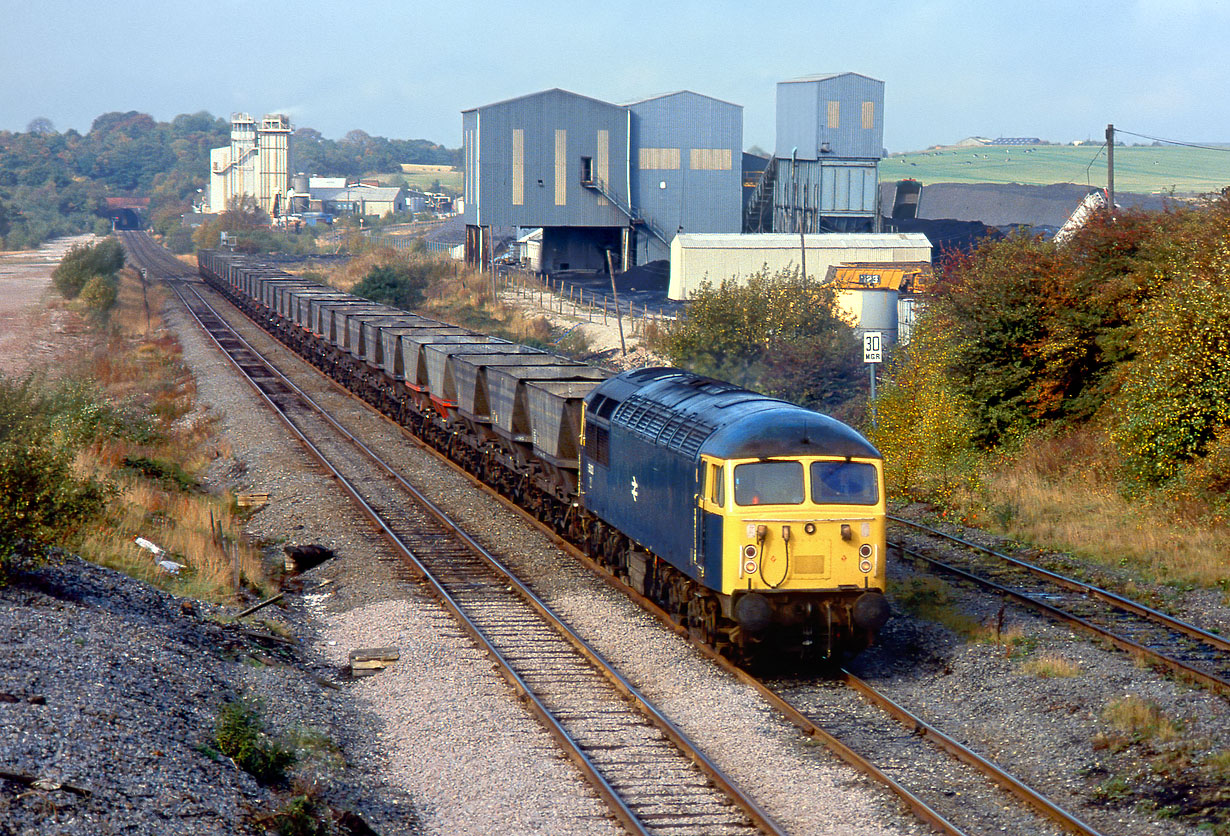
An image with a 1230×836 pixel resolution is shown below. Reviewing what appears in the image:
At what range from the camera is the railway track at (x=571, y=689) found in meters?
9.77

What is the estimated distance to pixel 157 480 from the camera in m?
24.0

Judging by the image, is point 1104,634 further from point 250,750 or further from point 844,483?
point 250,750

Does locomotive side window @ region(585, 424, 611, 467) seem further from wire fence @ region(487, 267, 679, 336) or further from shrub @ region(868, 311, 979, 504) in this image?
wire fence @ region(487, 267, 679, 336)

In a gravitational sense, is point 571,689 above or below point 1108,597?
below

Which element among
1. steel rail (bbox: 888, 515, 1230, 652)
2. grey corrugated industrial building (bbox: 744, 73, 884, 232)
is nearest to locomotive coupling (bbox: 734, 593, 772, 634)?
steel rail (bbox: 888, 515, 1230, 652)

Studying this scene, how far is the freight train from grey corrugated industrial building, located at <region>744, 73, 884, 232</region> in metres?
48.9

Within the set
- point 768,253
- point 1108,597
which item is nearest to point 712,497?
point 1108,597

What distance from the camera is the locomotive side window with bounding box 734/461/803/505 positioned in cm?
1277

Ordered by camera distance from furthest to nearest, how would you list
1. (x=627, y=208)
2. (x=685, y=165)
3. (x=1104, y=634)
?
1. (x=685, y=165)
2. (x=627, y=208)
3. (x=1104, y=634)

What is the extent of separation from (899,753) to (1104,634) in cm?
449

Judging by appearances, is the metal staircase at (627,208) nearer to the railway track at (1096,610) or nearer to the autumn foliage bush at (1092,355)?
the autumn foliage bush at (1092,355)

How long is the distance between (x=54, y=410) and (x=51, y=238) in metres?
147

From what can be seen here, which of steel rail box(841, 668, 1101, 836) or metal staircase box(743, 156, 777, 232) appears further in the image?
metal staircase box(743, 156, 777, 232)

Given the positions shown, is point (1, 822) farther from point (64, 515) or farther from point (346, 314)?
point (346, 314)
